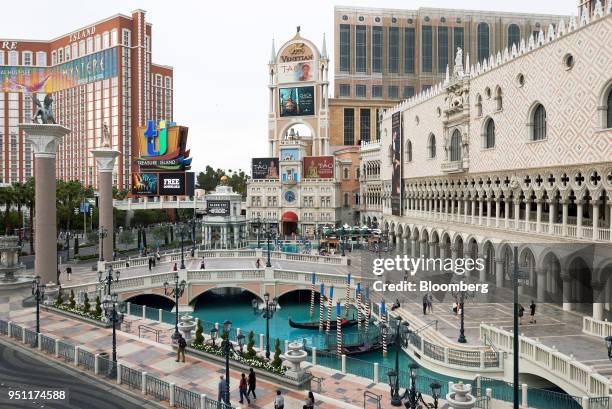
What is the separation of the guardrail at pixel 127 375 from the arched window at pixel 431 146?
114 feet

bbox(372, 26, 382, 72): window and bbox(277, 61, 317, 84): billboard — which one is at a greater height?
bbox(372, 26, 382, 72): window

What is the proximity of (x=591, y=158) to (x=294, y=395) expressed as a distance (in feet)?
64.7

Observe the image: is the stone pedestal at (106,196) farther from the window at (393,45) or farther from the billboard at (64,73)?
the billboard at (64,73)

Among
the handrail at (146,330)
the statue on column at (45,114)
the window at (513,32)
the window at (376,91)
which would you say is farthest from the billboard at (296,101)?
the handrail at (146,330)

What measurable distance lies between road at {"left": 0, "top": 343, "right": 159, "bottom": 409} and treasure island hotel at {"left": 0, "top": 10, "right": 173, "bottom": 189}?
270 feet

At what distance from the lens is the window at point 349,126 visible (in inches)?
3406

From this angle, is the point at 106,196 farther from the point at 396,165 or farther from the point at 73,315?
the point at 396,165

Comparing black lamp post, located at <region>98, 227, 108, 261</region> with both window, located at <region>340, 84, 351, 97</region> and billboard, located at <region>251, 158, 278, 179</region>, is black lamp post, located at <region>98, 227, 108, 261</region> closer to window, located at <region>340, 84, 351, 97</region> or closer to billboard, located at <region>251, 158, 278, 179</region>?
billboard, located at <region>251, 158, 278, 179</region>

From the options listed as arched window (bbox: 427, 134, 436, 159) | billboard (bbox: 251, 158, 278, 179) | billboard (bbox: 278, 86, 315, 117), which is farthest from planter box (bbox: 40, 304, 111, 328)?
billboard (bbox: 278, 86, 315, 117)

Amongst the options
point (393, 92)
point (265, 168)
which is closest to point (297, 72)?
point (265, 168)

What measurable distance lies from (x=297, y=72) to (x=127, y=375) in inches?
2692

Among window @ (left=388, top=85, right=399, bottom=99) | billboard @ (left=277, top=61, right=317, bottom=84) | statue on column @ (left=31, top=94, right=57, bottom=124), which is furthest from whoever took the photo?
window @ (left=388, top=85, right=399, bottom=99)

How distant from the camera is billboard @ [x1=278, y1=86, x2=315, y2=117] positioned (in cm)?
8000

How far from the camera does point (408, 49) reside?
86.7 meters
